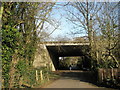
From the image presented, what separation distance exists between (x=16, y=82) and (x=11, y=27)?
9.39 feet

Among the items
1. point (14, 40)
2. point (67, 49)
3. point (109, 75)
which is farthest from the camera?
point (67, 49)

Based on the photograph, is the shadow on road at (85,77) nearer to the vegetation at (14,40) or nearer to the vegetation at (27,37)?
the vegetation at (27,37)

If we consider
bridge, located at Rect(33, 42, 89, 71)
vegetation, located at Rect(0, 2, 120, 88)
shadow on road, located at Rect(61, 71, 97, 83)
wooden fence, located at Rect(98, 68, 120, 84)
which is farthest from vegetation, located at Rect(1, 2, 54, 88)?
shadow on road, located at Rect(61, 71, 97, 83)

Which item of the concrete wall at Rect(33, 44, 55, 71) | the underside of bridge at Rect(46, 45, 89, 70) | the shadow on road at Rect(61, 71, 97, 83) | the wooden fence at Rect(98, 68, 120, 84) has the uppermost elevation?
the underside of bridge at Rect(46, 45, 89, 70)

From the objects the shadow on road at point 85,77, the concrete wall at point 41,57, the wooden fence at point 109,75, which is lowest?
the shadow on road at point 85,77

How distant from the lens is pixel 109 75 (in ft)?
37.3

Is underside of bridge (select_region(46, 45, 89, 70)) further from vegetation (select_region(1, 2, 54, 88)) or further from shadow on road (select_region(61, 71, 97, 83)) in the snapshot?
vegetation (select_region(1, 2, 54, 88))

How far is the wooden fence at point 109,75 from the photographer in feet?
34.5

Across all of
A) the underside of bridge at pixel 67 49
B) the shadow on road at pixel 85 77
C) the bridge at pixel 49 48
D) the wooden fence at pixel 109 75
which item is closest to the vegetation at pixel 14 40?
the wooden fence at pixel 109 75

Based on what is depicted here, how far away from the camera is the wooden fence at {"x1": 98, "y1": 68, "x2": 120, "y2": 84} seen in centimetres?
1052

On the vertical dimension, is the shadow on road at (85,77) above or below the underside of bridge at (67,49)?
below

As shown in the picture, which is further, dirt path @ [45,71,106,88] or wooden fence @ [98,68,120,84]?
dirt path @ [45,71,106,88]

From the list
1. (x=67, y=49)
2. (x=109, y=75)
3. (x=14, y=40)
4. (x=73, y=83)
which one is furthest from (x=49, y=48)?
(x=14, y=40)

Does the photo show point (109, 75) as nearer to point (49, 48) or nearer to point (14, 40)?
point (14, 40)
